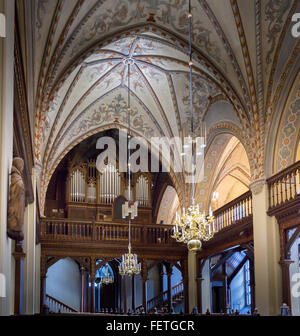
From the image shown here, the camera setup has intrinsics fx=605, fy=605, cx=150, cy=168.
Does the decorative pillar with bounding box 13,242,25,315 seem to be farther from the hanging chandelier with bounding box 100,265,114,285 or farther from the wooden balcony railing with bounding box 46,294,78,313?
the hanging chandelier with bounding box 100,265,114,285

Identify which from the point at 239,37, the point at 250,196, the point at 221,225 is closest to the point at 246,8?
the point at 239,37

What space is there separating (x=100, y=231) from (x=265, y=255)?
7.43 metres

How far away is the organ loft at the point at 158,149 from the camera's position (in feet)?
49.6

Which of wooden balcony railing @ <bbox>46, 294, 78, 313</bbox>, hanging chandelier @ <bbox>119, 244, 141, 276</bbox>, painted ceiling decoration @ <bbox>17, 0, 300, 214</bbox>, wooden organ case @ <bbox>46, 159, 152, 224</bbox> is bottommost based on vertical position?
wooden balcony railing @ <bbox>46, 294, 78, 313</bbox>

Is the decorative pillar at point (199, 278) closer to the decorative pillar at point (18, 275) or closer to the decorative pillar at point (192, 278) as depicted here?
the decorative pillar at point (192, 278)

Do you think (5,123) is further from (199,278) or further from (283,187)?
(199,278)

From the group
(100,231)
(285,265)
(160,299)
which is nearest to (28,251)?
(285,265)

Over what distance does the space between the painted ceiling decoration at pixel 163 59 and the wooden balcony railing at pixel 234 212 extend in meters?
1.31

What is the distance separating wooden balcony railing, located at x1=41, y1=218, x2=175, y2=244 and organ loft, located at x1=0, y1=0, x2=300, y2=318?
2.7 inches

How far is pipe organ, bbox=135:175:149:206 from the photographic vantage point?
25.2 metres

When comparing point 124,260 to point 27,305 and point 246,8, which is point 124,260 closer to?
point 27,305

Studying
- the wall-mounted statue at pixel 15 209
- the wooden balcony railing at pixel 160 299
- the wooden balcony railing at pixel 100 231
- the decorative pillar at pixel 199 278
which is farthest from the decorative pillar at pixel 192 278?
the wall-mounted statue at pixel 15 209

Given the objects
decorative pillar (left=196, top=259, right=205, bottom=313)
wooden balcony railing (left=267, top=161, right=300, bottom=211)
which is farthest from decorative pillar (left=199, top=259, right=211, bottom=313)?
wooden balcony railing (left=267, top=161, right=300, bottom=211)

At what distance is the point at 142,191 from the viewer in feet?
82.8
